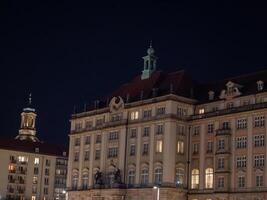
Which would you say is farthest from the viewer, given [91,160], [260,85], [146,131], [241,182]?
[91,160]

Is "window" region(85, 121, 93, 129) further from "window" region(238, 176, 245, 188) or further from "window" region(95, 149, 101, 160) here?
"window" region(238, 176, 245, 188)

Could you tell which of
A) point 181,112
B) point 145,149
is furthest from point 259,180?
point 145,149

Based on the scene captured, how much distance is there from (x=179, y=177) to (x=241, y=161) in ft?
44.0

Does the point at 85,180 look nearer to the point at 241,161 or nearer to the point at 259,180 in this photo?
the point at 241,161

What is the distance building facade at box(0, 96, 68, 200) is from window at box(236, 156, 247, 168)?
78.7 metres

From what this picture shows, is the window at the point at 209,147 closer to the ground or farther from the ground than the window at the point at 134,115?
closer to the ground

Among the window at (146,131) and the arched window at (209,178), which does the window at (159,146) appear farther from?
the arched window at (209,178)

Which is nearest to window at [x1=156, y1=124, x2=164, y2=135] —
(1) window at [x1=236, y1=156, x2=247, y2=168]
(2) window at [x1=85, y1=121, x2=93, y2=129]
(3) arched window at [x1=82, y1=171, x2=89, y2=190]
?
(1) window at [x1=236, y1=156, x2=247, y2=168]

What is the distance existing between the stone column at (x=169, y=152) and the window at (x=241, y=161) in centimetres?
1254

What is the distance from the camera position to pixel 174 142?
113625 millimetres

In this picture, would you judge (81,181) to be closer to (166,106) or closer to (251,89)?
(166,106)

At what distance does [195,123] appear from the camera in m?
115

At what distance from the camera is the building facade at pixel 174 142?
4136 inches

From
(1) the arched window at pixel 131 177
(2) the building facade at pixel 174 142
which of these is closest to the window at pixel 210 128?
(2) the building facade at pixel 174 142
